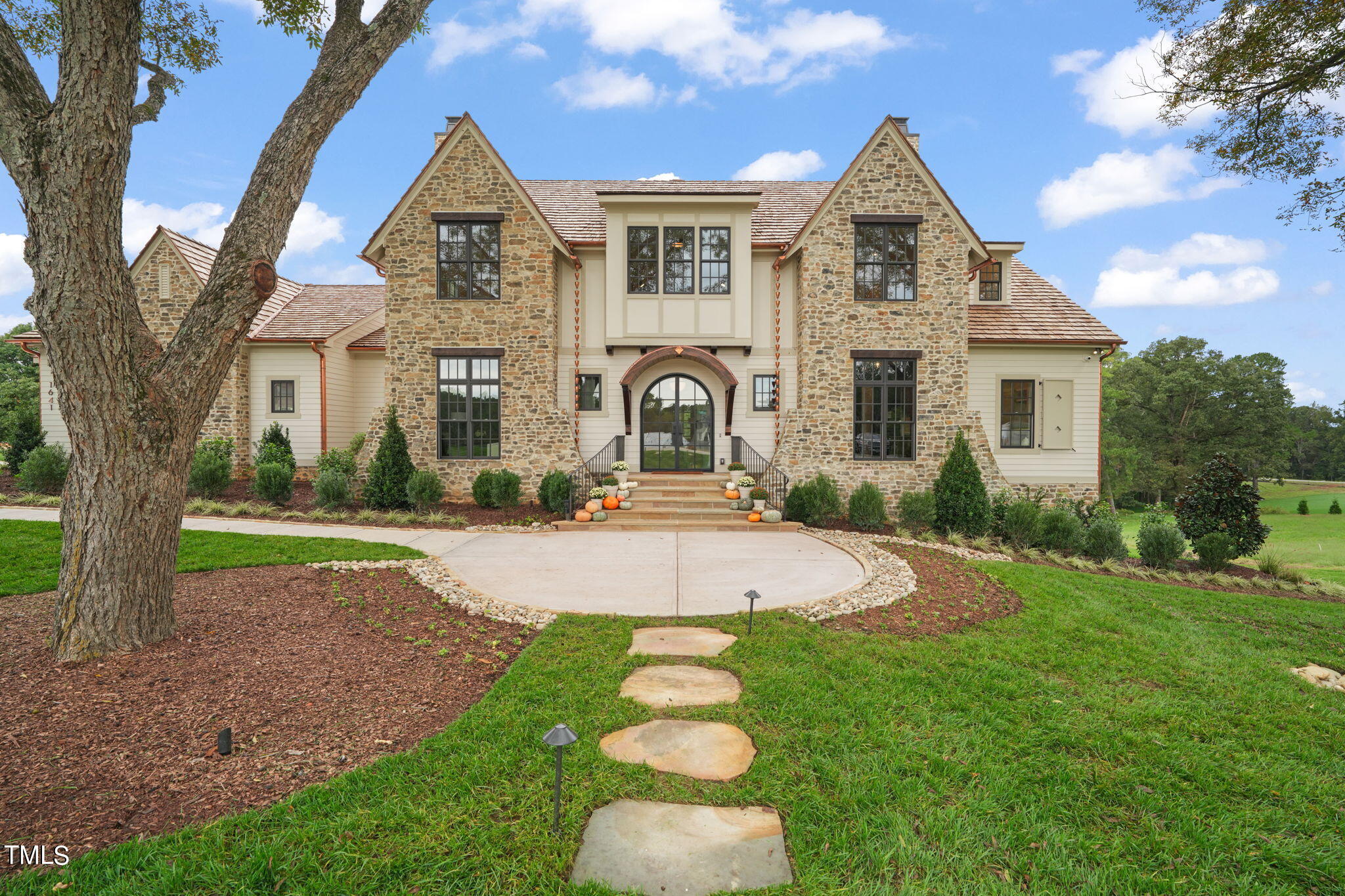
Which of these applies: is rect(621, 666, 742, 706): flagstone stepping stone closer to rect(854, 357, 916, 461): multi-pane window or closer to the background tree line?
rect(854, 357, 916, 461): multi-pane window

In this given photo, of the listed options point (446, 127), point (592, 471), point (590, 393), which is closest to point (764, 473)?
point (592, 471)

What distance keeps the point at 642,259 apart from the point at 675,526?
21.2 feet

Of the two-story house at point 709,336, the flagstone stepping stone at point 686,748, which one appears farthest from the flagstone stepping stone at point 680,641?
the two-story house at point 709,336

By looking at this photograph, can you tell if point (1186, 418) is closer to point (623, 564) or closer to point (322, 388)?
point (623, 564)

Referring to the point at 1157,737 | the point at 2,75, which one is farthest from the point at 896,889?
the point at 2,75

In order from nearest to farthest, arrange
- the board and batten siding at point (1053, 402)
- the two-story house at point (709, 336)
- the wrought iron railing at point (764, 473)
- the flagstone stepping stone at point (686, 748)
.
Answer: the flagstone stepping stone at point (686, 748) → the wrought iron railing at point (764, 473) → the two-story house at point (709, 336) → the board and batten siding at point (1053, 402)

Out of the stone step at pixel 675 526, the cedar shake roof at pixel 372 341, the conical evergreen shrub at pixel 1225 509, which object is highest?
the cedar shake roof at pixel 372 341

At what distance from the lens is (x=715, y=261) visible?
14.1m

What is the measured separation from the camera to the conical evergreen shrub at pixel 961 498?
12297 mm

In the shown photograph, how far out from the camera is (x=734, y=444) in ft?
47.8

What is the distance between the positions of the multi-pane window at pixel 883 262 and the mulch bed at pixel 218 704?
38.5ft

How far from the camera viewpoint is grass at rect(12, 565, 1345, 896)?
246 cm

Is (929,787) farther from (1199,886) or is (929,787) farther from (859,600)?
(859,600)

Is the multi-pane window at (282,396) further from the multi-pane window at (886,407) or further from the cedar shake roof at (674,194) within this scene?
the multi-pane window at (886,407)
